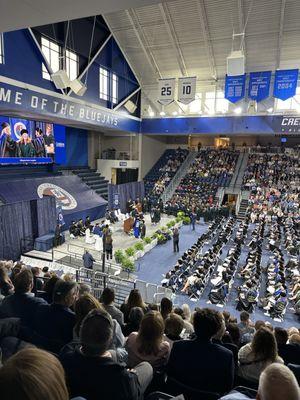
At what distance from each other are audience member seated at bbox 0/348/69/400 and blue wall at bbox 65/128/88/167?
75.4 feet

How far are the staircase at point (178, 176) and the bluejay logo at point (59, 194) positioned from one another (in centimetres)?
850

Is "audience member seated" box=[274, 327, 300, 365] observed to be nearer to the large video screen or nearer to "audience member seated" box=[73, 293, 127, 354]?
"audience member seated" box=[73, 293, 127, 354]

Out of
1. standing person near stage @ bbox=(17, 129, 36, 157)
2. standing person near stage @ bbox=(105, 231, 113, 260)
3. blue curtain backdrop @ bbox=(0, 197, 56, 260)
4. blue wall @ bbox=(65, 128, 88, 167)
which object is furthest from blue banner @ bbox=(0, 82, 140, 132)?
standing person near stage @ bbox=(105, 231, 113, 260)

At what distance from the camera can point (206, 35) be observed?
1970cm

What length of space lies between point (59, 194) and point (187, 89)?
11.2 metres

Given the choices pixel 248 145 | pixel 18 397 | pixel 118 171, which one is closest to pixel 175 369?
pixel 18 397

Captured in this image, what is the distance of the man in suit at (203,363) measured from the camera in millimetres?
2322

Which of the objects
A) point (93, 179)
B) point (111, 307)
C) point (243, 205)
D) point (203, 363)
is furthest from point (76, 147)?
point (203, 363)

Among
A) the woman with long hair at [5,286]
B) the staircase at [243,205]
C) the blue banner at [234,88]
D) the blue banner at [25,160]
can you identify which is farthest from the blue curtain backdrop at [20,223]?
the blue banner at [234,88]

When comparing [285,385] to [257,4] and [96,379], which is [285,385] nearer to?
[96,379]

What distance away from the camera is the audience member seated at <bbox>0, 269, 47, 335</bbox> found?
10.2 ft

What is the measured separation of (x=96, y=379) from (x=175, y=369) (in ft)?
2.83

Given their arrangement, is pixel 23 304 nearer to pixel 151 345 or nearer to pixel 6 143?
pixel 151 345

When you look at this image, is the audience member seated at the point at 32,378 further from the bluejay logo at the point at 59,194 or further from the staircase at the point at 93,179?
the staircase at the point at 93,179
